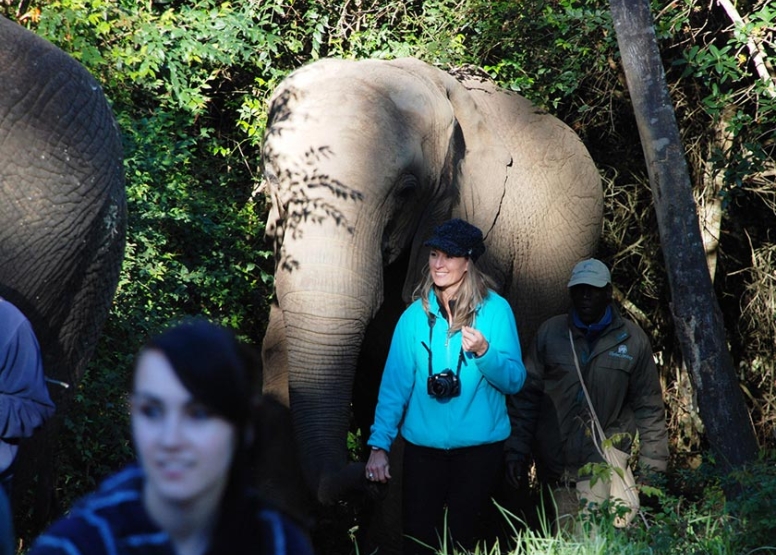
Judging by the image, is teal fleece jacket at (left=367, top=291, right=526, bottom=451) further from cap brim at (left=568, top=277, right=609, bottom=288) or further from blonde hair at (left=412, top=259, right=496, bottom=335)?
cap brim at (left=568, top=277, right=609, bottom=288)

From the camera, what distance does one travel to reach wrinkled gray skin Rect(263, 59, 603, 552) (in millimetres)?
6352

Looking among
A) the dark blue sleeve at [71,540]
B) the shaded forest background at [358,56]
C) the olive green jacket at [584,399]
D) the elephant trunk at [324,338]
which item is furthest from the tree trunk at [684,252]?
the dark blue sleeve at [71,540]

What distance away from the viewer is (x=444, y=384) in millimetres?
5543

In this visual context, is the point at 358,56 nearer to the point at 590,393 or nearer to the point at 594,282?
the point at 594,282

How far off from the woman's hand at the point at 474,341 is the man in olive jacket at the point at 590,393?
128 centimetres

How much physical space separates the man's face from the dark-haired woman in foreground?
4.79 metres

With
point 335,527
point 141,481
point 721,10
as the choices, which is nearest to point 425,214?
point 335,527

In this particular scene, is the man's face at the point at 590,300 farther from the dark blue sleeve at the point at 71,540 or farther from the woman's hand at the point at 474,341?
the dark blue sleeve at the point at 71,540

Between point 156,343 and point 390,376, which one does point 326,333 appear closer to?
point 390,376

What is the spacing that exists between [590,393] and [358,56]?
13.8 ft

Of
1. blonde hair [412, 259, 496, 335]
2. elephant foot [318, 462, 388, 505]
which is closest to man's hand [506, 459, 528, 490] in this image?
elephant foot [318, 462, 388, 505]

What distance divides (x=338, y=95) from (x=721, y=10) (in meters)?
3.89

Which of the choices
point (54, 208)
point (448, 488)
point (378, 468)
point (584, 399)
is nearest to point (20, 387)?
point (54, 208)

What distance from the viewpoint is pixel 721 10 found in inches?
376
